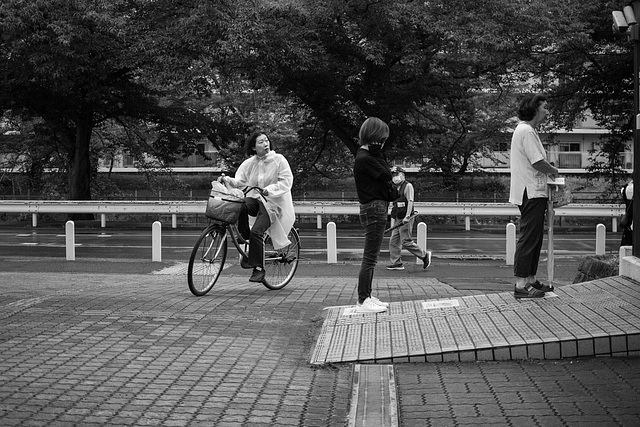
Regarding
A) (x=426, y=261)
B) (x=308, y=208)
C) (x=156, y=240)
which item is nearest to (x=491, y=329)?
(x=426, y=261)

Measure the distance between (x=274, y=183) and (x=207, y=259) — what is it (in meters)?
1.28

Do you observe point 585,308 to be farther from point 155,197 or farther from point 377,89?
point 155,197

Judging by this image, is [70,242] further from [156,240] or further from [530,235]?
[530,235]

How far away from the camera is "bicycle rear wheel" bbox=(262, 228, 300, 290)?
10.5 meters

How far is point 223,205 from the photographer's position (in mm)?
9867

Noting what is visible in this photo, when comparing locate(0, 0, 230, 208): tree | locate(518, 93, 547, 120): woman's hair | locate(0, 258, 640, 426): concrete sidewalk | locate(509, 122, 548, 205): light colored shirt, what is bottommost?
locate(0, 258, 640, 426): concrete sidewalk

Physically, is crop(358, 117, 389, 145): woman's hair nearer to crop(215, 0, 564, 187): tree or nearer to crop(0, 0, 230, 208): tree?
crop(215, 0, 564, 187): tree

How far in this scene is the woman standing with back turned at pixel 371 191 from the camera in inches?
321

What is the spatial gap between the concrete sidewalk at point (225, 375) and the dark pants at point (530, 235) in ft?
6.39

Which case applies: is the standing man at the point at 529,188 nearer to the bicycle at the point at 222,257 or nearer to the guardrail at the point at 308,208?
the bicycle at the point at 222,257

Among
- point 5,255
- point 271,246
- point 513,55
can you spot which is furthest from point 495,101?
point 271,246

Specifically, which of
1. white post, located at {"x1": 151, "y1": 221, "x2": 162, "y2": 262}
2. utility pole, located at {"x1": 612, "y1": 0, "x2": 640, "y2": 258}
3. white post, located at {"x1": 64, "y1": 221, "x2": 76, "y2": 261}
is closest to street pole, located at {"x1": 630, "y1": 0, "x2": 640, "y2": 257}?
utility pole, located at {"x1": 612, "y1": 0, "x2": 640, "y2": 258}

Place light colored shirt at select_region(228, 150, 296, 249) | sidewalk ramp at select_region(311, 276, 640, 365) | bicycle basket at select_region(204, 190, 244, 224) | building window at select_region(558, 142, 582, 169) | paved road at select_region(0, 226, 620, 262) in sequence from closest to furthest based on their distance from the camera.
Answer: sidewalk ramp at select_region(311, 276, 640, 365), bicycle basket at select_region(204, 190, 244, 224), light colored shirt at select_region(228, 150, 296, 249), paved road at select_region(0, 226, 620, 262), building window at select_region(558, 142, 582, 169)

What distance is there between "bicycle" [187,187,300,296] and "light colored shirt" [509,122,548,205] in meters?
3.19
